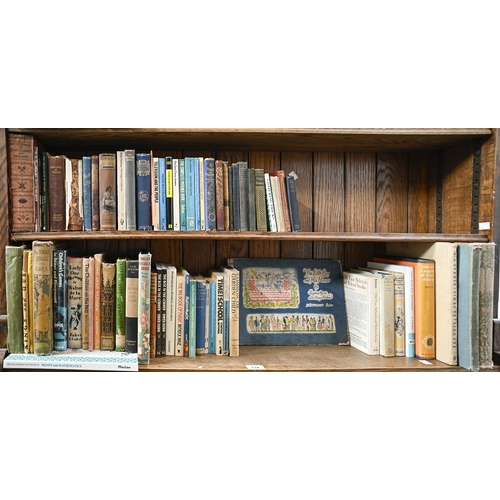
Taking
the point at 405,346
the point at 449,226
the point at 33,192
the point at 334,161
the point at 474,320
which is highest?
the point at 334,161

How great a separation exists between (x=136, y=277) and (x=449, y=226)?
44.6 inches

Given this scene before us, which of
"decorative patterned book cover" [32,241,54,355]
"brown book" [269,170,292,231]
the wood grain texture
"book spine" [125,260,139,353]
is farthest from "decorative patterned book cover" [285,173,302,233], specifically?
the wood grain texture

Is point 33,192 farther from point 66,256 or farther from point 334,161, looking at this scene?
point 334,161

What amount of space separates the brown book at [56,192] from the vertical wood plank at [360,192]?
1.04 meters

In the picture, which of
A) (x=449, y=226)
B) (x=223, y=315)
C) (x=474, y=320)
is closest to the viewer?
(x=474, y=320)

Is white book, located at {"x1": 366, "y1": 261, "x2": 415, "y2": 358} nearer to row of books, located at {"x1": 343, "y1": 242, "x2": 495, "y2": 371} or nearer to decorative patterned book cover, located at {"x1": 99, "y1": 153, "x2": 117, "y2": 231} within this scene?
row of books, located at {"x1": 343, "y1": 242, "x2": 495, "y2": 371}

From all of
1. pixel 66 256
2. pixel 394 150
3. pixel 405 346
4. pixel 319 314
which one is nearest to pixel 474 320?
pixel 405 346

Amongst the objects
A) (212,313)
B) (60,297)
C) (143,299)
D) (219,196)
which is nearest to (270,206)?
(219,196)

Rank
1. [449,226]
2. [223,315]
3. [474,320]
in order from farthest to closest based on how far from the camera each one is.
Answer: [449,226]
[223,315]
[474,320]

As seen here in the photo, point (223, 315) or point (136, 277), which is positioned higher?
point (136, 277)

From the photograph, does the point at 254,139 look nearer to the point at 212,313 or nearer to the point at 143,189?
the point at 143,189

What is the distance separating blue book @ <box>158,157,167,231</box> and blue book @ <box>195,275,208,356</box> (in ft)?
0.74

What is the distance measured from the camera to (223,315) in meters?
1.63

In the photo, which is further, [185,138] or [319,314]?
[319,314]
